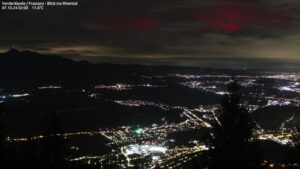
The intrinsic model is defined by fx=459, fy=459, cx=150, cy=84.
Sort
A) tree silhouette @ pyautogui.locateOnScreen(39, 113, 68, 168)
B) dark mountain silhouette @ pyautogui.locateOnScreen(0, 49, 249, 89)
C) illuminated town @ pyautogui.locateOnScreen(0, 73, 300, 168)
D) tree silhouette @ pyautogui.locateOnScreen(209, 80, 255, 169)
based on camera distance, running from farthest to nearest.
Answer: dark mountain silhouette @ pyautogui.locateOnScreen(0, 49, 249, 89) → illuminated town @ pyautogui.locateOnScreen(0, 73, 300, 168) → tree silhouette @ pyautogui.locateOnScreen(39, 113, 68, 168) → tree silhouette @ pyautogui.locateOnScreen(209, 80, 255, 169)

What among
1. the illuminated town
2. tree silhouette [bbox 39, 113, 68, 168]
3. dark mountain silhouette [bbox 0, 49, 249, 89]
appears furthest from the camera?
dark mountain silhouette [bbox 0, 49, 249, 89]

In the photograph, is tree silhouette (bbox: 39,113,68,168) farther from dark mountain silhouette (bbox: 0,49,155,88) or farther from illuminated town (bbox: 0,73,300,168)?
dark mountain silhouette (bbox: 0,49,155,88)

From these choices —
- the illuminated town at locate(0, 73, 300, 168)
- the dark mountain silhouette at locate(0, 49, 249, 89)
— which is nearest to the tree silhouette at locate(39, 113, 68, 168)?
the illuminated town at locate(0, 73, 300, 168)

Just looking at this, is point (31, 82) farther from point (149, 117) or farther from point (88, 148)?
point (88, 148)

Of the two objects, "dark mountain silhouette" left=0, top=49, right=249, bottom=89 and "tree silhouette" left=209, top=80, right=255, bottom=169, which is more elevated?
"tree silhouette" left=209, top=80, right=255, bottom=169

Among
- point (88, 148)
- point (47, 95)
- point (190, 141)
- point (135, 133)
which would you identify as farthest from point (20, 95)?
point (190, 141)

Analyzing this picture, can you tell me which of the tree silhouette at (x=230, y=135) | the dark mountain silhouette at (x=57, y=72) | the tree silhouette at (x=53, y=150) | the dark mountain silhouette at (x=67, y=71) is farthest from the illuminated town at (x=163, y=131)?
the dark mountain silhouette at (x=57, y=72)

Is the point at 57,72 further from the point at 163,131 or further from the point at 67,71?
the point at 163,131

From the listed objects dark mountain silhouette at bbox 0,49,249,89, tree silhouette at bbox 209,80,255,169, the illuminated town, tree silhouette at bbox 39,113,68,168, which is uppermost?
tree silhouette at bbox 209,80,255,169

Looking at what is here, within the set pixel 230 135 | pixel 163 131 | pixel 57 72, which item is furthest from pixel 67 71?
pixel 230 135

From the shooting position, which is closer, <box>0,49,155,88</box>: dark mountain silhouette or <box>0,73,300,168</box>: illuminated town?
<box>0,73,300,168</box>: illuminated town
